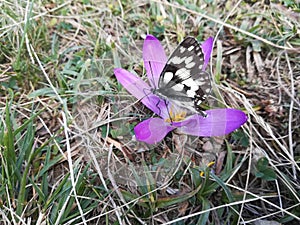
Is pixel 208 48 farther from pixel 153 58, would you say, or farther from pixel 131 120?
pixel 131 120

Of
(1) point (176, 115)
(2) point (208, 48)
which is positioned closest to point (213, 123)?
(1) point (176, 115)

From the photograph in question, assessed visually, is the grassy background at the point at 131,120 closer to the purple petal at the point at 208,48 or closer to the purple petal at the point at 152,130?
the purple petal at the point at 152,130

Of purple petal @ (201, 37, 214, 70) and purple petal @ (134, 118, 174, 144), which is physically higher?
purple petal @ (201, 37, 214, 70)

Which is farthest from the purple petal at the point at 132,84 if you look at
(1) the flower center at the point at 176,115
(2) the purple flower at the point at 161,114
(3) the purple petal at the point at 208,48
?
(3) the purple petal at the point at 208,48

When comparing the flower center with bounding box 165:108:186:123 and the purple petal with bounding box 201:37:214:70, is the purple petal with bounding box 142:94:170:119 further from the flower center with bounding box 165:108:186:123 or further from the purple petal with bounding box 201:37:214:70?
the purple petal with bounding box 201:37:214:70

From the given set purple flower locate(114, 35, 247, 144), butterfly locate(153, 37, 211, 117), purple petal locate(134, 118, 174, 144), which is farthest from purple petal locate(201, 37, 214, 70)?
purple petal locate(134, 118, 174, 144)
